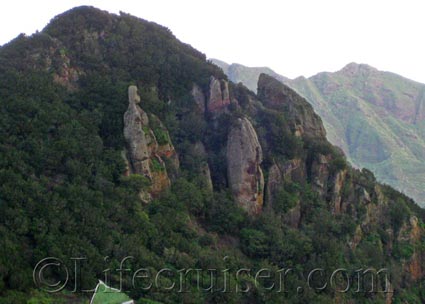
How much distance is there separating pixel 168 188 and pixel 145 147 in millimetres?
2889

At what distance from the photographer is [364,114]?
5438 inches

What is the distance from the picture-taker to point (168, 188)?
34094mm

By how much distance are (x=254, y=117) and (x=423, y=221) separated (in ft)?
53.4

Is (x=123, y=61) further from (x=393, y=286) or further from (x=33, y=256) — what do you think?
(x=393, y=286)

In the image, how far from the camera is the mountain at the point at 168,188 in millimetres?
25781

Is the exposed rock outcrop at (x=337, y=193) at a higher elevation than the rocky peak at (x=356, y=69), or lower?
lower

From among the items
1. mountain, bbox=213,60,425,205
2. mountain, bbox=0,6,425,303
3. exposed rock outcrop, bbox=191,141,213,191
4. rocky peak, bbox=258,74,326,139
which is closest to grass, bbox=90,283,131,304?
mountain, bbox=0,6,425,303

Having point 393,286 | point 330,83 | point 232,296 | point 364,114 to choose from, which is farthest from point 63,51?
point 330,83

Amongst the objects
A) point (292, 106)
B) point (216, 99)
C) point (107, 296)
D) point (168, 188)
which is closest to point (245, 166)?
point (168, 188)

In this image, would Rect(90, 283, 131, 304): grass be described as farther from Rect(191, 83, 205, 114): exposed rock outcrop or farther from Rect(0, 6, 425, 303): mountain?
Rect(191, 83, 205, 114): exposed rock outcrop

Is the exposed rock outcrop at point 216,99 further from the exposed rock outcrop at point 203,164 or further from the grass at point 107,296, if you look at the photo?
the grass at point 107,296

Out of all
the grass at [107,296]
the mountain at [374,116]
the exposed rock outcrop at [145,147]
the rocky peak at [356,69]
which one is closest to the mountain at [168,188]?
the exposed rock outcrop at [145,147]

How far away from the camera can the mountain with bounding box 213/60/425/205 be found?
114438mm

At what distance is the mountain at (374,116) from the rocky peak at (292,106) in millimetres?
63217
